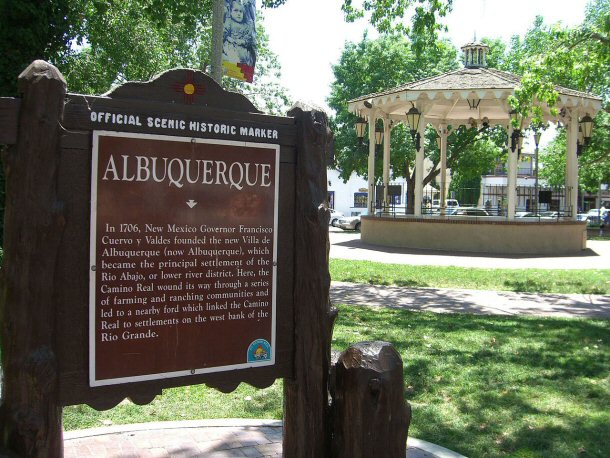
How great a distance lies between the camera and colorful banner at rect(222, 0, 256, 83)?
7215mm

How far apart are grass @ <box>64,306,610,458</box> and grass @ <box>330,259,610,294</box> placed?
3.89 m

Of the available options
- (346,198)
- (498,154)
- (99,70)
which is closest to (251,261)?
(99,70)

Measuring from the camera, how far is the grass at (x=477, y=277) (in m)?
11.8

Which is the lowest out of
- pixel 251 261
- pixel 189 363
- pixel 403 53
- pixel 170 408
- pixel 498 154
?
pixel 170 408

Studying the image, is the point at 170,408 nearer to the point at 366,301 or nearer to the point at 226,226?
the point at 226,226

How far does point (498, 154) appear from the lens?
34.0m

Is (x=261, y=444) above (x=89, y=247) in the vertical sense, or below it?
below

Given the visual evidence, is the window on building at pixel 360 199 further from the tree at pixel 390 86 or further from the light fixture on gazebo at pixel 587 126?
the light fixture on gazebo at pixel 587 126

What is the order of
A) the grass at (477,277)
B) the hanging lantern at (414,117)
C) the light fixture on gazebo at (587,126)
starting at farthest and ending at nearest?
the light fixture on gazebo at (587,126), the hanging lantern at (414,117), the grass at (477,277)

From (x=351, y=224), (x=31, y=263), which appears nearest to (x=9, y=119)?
(x=31, y=263)

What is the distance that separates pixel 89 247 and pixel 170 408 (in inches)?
108

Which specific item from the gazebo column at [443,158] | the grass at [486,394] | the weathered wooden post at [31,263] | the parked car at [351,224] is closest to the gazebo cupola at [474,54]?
the gazebo column at [443,158]

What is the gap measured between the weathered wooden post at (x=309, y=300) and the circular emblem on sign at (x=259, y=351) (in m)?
0.17

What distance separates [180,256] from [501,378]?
398cm
